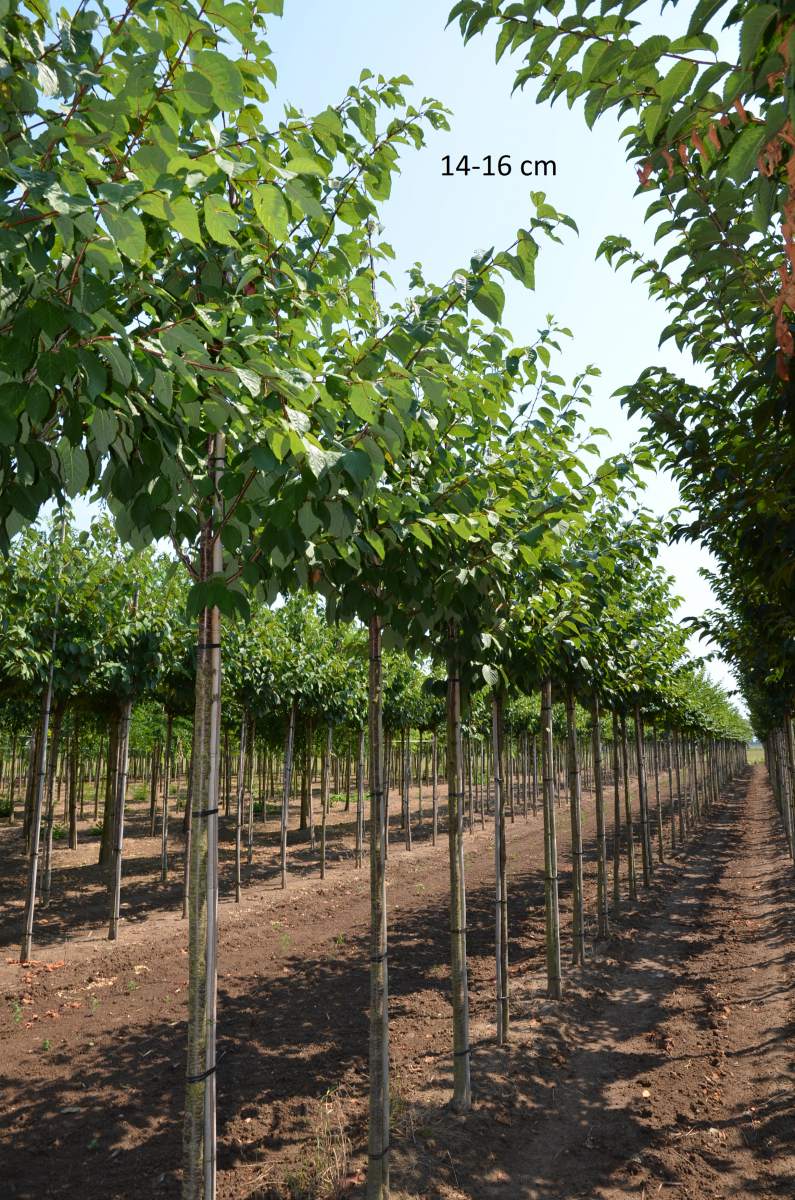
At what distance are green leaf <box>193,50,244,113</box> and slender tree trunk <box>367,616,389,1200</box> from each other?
3.13 meters

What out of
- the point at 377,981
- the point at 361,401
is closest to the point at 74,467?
the point at 361,401

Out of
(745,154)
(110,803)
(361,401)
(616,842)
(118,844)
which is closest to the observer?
(745,154)

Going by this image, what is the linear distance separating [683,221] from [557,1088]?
6309 millimetres

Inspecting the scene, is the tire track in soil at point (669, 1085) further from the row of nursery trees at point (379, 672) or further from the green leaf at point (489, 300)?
the green leaf at point (489, 300)

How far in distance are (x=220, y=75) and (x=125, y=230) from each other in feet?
1.63

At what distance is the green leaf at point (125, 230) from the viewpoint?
1563 mm

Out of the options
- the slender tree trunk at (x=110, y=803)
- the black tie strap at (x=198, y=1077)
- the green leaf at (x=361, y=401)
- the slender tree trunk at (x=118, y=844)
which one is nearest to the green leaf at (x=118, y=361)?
the green leaf at (x=361, y=401)

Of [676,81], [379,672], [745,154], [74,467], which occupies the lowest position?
[379,672]

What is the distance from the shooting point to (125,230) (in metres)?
1.58

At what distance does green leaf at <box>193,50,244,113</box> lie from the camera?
68.2 inches

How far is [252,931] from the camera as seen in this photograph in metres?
11.4

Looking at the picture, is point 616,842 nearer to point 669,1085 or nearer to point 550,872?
point 550,872

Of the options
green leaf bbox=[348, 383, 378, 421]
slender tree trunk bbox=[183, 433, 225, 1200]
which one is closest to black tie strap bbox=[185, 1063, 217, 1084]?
slender tree trunk bbox=[183, 433, 225, 1200]

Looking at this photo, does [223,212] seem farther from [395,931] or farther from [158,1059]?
[395,931]
